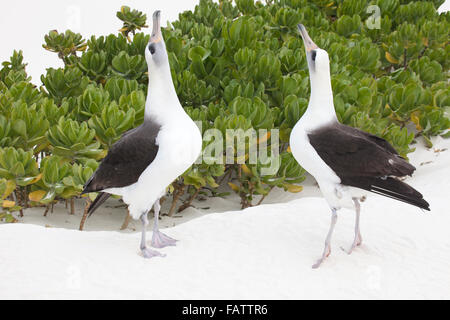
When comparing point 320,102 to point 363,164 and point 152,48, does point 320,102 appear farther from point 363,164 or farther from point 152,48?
point 152,48

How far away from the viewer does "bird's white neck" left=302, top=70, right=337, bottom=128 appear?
11.4 ft

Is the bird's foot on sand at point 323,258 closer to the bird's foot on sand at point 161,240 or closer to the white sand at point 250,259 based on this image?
the white sand at point 250,259

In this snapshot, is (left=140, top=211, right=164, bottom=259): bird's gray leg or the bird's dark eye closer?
the bird's dark eye

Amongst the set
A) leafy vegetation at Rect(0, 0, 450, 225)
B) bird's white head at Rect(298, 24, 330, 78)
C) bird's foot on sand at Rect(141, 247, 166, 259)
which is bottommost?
bird's foot on sand at Rect(141, 247, 166, 259)

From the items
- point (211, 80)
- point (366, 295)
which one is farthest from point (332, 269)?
point (211, 80)

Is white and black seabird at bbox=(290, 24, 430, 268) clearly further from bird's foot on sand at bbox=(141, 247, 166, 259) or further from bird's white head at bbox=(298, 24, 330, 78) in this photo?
bird's foot on sand at bbox=(141, 247, 166, 259)

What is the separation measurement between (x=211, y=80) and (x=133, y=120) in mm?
1373

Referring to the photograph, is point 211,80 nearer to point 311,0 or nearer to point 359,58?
point 359,58

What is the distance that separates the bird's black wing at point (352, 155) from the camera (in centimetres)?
334

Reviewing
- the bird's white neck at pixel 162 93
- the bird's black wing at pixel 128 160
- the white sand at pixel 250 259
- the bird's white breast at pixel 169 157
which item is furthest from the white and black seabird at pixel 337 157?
the bird's black wing at pixel 128 160

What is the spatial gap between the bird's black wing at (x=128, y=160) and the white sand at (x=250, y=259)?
20.7 inches

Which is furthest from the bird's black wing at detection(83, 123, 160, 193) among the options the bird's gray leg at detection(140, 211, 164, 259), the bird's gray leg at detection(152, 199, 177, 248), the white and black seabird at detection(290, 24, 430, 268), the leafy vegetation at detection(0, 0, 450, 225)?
the white and black seabird at detection(290, 24, 430, 268)

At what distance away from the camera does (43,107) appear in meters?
4.91

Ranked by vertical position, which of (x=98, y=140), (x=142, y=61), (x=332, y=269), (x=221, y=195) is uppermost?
(x=142, y=61)
